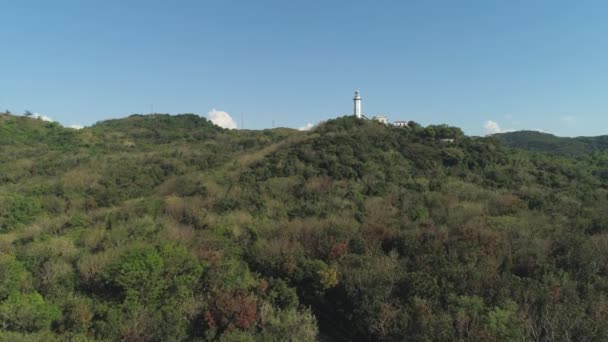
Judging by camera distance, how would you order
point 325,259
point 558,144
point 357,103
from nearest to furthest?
1. point 325,259
2. point 357,103
3. point 558,144

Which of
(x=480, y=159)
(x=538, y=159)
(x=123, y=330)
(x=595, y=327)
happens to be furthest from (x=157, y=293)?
(x=538, y=159)

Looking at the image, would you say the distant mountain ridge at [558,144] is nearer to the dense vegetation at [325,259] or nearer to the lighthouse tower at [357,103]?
the lighthouse tower at [357,103]

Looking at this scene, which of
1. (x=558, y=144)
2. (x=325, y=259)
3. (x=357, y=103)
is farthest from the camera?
(x=558, y=144)

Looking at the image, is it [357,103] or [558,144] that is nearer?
[357,103]

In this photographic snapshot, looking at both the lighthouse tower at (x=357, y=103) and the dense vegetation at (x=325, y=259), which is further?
the lighthouse tower at (x=357, y=103)

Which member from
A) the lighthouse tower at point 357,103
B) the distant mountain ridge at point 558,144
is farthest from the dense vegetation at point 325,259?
the distant mountain ridge at point 558,144

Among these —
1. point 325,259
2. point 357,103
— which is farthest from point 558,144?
point 325,259

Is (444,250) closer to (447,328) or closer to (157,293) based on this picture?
(447,328)

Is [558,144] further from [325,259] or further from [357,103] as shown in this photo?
[325,259]
